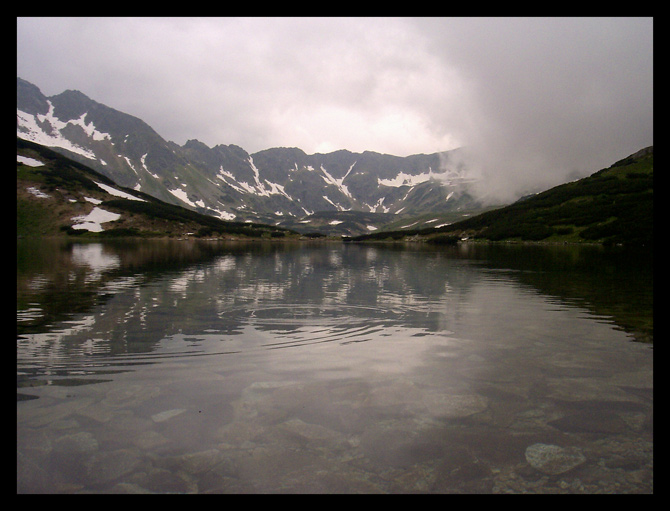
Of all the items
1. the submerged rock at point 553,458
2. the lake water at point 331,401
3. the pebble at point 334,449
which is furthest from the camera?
the submerged rock at point 553,458

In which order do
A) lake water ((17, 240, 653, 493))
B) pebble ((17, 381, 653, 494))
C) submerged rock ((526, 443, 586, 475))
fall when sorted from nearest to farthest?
pebble ((17, 381, 653, 494)), lake water ((17, 240, 653, 493)), submerged rock ((526, 443, 586, 475))

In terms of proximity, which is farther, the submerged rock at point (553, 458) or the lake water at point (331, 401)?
the submerged rock at point (553, 458)

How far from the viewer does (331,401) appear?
1297 cm

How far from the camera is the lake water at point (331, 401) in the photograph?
8.89 m

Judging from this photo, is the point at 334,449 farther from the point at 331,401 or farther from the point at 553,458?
the point at 553,458

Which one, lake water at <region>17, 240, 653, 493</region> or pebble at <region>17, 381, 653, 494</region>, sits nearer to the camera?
pebble at <region>17, 381, 653, 494</region>

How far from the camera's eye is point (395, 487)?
27.5 feet

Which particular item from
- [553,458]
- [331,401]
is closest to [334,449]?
[331,401]

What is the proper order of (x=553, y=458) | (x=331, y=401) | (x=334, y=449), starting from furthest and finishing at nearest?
(x=331, y=401), (x=334, y=449), (x=553, y=458)

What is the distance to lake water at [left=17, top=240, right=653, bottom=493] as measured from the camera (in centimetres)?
889

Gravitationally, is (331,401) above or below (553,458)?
above

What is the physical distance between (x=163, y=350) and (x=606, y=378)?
63.1 ft
